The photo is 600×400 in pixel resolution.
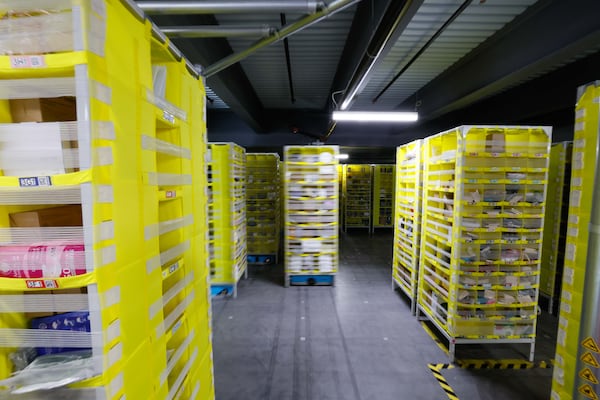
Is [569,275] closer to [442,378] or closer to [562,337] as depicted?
[562,337]

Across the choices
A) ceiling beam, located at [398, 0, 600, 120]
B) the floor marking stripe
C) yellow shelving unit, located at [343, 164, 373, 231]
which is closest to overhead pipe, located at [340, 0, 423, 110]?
ceiling beam, located at [398, 0, 600, 120]

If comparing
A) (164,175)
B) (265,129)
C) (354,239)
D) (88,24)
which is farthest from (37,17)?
(354,239)

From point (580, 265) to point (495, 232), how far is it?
134 cm

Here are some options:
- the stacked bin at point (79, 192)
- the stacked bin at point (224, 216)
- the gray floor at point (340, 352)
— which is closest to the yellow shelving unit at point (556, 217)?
the gray floor at point (340, 352)

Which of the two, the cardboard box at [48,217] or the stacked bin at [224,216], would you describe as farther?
the stacked bin at [224,216]

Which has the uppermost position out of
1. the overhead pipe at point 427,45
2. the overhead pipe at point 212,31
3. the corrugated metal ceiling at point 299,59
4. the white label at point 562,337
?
the corrugated metal ceiling at point 299,59

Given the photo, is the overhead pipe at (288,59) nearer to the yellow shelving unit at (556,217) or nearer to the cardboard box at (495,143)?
the cardboard box at (495,143)

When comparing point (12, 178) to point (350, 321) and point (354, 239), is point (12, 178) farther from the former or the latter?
point (354, 239)

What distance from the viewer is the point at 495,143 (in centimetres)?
320

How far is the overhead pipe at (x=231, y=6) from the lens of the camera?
211cm

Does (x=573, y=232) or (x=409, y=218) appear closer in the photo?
(x=573, y=232)

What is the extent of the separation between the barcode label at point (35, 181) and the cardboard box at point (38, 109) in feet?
0.84

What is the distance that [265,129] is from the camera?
8641 mm

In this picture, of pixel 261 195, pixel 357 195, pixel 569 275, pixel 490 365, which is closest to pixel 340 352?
pixel 490 365
